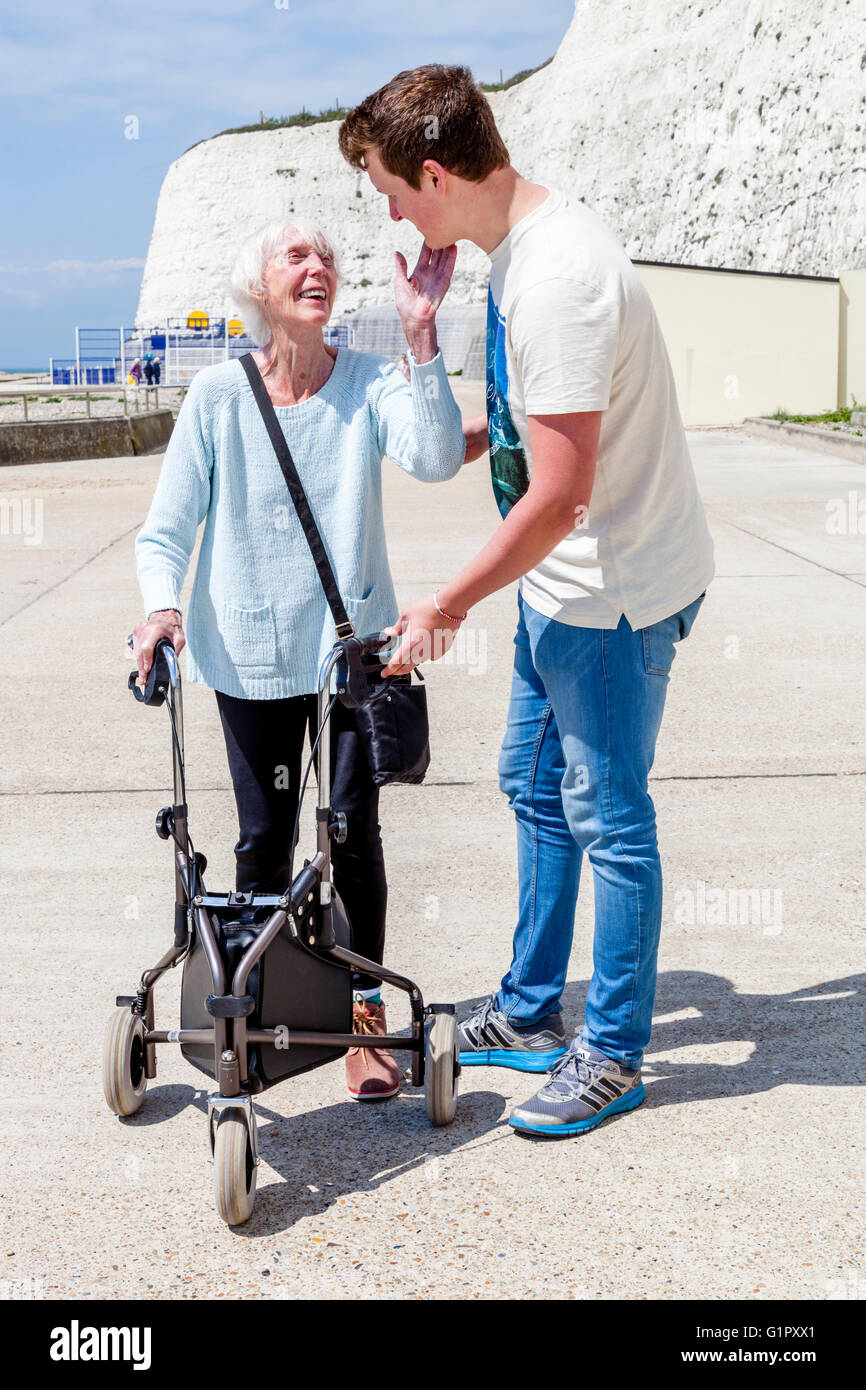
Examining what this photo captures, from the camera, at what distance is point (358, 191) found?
8481 cm

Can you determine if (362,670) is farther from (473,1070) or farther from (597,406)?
(473,1070)

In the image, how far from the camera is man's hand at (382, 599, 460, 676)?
2.56 meters

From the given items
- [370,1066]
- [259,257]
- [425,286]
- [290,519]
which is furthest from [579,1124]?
[259,257]

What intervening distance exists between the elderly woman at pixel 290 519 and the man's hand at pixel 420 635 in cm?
39

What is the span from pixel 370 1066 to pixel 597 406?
61.2 inches

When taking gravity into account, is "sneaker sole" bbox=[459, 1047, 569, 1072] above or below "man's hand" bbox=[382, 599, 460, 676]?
below

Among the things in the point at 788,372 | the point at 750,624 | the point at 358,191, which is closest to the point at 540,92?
the point at 358,191

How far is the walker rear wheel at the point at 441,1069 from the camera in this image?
2.80 meters

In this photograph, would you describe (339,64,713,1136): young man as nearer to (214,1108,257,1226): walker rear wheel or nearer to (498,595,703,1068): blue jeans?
(498,595,703,1068): blue jeans

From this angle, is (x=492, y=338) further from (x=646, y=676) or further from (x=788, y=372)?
(x=788, y=372)

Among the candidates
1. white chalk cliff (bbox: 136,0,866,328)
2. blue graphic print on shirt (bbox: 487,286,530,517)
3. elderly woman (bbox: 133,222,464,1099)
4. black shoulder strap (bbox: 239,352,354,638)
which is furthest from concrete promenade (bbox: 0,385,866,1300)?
white chalk cliff (bbox: 136,0,866,328)

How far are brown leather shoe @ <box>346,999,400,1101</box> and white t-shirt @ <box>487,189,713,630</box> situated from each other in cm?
103

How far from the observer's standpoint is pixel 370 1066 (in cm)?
304

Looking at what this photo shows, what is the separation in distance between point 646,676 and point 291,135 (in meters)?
94.1
